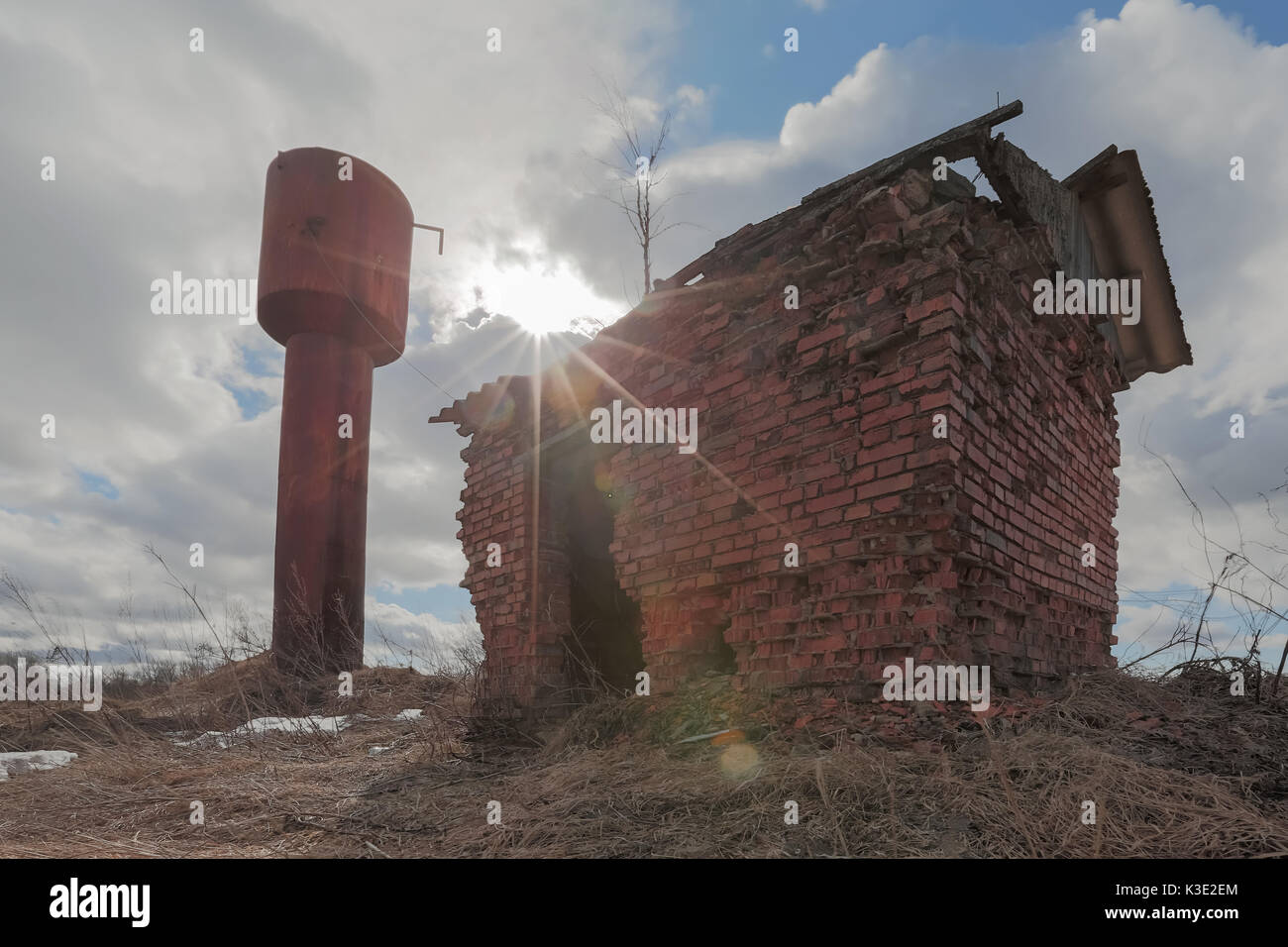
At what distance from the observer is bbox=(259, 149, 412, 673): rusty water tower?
10164 mm

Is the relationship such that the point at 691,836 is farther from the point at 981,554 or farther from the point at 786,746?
the point at 981,554

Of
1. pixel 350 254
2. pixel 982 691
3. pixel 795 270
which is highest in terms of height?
pixel 350 254

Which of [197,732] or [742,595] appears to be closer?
Answer: [742,595]

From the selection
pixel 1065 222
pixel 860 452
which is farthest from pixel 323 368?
pixel 1065 222

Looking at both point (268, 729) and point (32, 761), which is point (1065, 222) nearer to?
point (268, 729)

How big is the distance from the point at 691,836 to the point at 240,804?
250 cm

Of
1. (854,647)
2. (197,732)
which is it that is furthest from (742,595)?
(197,732)

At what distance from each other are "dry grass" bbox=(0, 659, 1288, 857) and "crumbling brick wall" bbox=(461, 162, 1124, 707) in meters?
0.38

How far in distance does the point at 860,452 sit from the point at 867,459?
0.19ft

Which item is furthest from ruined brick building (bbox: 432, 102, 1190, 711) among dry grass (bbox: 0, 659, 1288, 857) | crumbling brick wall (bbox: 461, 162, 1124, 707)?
dry grass (bbox: 0, 659, 1288, 857)

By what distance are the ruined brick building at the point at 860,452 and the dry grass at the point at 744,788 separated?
14.9 inches

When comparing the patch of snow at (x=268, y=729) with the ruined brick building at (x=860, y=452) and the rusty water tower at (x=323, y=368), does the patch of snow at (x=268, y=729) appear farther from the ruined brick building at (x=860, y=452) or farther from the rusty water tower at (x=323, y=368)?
the rusty water tower at (x=323, y=368)

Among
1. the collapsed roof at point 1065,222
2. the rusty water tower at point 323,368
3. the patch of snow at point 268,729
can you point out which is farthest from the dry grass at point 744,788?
the rusty water tower at point 323,368
